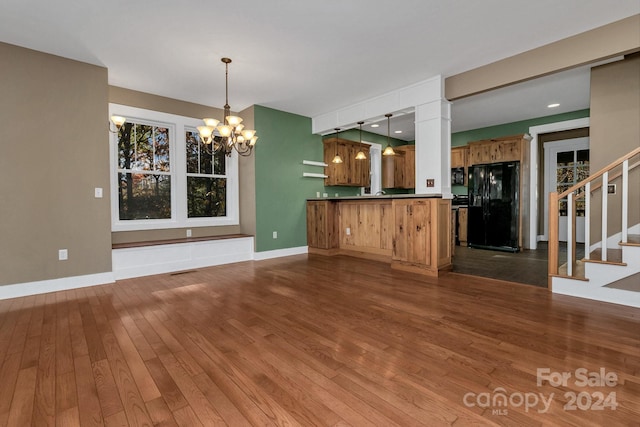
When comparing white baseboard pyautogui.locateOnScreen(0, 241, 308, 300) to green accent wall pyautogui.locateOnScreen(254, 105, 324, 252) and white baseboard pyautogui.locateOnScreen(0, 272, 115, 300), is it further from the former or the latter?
green accent wall pyautogui.locateOnScreen(254, 105, 324, 252)

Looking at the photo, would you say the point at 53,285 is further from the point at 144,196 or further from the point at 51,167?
the point at 144,196

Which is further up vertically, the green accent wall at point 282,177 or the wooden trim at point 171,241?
the green accent wall at point 282,177

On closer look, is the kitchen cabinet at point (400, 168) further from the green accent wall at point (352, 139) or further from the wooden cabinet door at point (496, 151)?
the wooden cabinet door at point (496, 151)

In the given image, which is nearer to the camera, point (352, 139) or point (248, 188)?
point (248, 188)

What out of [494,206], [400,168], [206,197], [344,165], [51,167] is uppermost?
[400,168]

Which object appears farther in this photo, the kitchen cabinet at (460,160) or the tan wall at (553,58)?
the kitchen cabinet at (460,160)

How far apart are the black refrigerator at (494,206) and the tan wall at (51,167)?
6.73 meters

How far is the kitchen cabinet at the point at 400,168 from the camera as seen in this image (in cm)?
800

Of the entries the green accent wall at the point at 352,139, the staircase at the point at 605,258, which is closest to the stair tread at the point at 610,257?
the staircase at the point at 605,258

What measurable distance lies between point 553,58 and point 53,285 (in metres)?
6.47

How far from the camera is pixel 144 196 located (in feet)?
15.7

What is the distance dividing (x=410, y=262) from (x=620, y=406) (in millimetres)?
2891

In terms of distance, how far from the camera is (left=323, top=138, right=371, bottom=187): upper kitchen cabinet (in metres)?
6.52

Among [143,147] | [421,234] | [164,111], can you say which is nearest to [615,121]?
[421,234]
